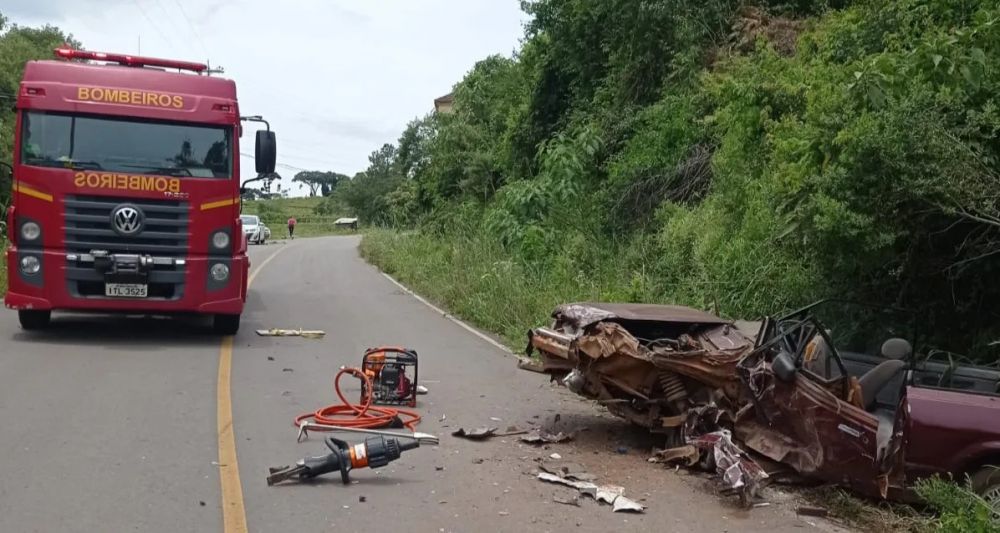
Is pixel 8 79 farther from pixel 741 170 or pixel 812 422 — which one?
pixel 812 422

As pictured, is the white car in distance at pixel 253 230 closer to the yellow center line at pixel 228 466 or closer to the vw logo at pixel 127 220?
the vw logo at pixel 127 220

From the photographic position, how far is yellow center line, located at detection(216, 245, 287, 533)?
569 cm

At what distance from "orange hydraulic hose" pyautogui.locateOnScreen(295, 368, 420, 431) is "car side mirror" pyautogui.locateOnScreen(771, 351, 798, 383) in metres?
3.18

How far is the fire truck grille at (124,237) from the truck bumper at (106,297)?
27 cm

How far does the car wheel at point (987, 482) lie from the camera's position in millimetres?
5711

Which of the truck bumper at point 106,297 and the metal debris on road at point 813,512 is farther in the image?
the truck bumper at point 106,297

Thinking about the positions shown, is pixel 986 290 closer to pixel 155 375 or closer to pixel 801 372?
pixel 801 372

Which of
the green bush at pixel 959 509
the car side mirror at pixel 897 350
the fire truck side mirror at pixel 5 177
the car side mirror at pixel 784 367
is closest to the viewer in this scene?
the green bush at pixel 959 509

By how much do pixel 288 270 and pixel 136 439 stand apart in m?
22.0

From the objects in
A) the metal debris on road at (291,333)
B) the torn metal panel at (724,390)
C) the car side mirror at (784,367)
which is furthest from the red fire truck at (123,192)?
the car side mirror at (784,367)

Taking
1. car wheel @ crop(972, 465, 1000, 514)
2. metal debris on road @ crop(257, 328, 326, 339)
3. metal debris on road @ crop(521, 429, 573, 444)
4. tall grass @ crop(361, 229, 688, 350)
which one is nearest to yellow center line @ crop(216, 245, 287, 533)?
metal debris on road @ crop(521, 429, 573, 444)

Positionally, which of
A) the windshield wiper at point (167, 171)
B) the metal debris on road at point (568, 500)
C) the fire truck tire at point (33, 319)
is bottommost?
the metal debris on road at point (568, 500)

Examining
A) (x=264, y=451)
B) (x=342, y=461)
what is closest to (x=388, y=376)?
(x=264, y=451)

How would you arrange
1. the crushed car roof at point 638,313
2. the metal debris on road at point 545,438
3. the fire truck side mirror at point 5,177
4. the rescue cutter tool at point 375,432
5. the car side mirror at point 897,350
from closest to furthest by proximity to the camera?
the car side mirror at point 897,350 < the rescue cutter tool at point 375,432 < the metal debris on road at point 545,438 < the crushed car roof at point 638,313 < the fire truck side mirror at point 5,177
